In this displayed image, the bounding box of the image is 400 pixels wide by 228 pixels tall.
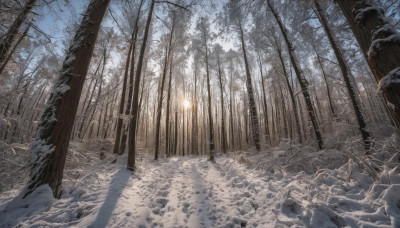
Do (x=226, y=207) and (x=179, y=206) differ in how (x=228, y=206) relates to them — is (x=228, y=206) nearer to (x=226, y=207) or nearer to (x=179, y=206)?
(x=226, y=207)

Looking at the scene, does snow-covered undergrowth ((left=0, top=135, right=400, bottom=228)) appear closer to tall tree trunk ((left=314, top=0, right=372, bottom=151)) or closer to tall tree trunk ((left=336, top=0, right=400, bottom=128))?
tall tree trunk ((left=336, top=0, right=400, bottom=128))

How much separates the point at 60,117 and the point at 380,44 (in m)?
5.34

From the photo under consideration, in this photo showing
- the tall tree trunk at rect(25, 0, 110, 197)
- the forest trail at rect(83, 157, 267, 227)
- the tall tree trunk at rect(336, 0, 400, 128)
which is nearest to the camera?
the tall tree trunk at rect(336, 0, 400, 128)

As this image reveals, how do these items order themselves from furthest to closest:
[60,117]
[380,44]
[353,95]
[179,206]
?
[353,95] → [179,206] → [60,117] → [380,44]

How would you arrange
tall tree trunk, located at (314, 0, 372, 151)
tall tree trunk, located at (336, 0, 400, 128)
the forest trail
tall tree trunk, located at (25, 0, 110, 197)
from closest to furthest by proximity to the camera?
tall tree trunk, located at (336, 0, 400, 128)
the forest trail
tall tree trunk, located at (25, 0, 110, 197)
tall tree trunk, located at (314, 0, 372, 151)

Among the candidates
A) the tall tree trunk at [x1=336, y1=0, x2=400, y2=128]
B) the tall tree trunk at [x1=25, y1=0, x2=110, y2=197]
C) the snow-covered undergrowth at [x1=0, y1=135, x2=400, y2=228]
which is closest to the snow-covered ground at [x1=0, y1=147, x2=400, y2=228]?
the snow-covered undergrowth at [x1=0, y1=135, x2=400, y2=228]

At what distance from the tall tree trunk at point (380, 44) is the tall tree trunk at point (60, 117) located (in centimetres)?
509

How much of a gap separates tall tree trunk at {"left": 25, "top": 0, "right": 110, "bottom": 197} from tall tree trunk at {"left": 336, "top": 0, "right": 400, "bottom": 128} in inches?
200

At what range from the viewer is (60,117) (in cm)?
279

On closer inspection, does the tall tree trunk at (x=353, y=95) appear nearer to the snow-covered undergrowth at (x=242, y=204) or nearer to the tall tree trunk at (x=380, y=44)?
the snow-covered undergrowth at (x=242, y=204)

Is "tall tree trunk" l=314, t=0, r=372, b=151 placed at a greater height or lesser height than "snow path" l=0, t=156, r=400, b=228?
greater

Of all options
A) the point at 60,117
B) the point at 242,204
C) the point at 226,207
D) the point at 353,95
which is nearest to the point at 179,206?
the point at 226,207

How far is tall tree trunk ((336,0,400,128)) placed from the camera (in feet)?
5.82

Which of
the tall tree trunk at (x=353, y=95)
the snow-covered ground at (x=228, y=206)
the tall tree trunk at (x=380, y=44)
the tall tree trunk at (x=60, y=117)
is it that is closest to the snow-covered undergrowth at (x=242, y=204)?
the snow-covered ground at (x=228, y=206)
